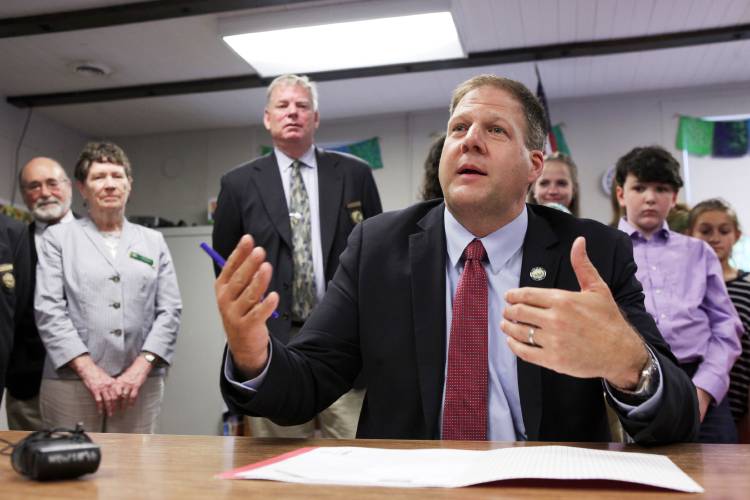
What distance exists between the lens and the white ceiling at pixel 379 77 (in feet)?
13.5

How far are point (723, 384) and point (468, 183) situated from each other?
135 centimetres

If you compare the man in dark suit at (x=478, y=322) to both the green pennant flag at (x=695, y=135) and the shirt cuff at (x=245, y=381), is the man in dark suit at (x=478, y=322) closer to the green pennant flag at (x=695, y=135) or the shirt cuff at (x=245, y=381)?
the shirt cuff at (x=245, y=381)

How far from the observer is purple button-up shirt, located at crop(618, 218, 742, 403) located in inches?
89.5

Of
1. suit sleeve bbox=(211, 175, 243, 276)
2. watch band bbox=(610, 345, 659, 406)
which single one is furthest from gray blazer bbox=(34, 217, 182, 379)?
watch band bbox=(610, 345, 659, 406)

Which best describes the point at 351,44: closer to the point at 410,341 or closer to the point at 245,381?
the point at 410,341

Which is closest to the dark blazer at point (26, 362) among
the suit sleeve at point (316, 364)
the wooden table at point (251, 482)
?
the suit sleeve at point (316, 364)

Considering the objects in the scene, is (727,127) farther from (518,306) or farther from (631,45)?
(518,306)

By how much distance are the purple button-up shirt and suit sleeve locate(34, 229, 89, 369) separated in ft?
6.66

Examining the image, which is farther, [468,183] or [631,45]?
[631,45]

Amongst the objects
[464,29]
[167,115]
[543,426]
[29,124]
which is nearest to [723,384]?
[543,426]

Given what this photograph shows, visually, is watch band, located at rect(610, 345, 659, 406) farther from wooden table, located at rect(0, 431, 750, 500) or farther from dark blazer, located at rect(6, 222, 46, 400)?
dark blazer, located at rect(6, 222, 46, 400)

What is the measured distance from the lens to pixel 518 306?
3.10ft

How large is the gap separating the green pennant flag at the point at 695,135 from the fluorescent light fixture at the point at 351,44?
1955mm

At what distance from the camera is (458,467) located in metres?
0.84
